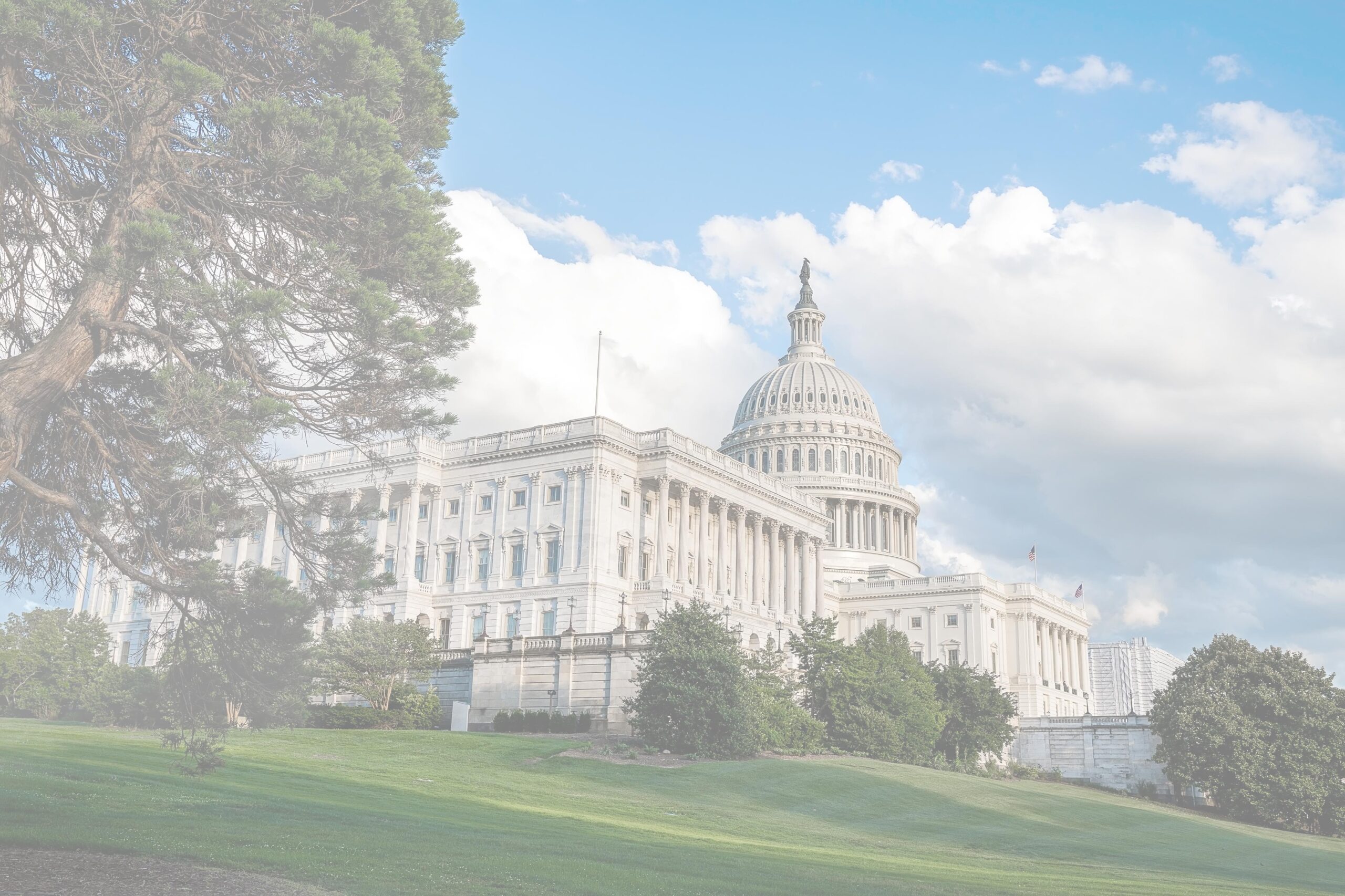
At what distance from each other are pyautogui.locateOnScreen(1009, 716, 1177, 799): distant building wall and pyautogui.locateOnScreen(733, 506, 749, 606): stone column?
81.9 ft

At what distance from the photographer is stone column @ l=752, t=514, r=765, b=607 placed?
109375 millimetres

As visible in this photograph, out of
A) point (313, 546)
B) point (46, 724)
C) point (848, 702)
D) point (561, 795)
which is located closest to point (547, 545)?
point (848, 702)

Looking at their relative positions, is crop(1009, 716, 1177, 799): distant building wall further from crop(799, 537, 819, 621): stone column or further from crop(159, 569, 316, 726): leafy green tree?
crop(159, 569, 316, 726): leafy green tree

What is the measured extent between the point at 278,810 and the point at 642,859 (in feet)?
25.7

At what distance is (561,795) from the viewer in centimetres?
3934

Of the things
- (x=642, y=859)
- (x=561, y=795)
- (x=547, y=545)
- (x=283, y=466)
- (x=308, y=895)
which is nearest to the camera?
(x=308, y=895)

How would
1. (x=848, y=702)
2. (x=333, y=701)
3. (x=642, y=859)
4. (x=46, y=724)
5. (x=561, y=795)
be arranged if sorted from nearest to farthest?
(x=642, y=859), (x=561, y=795), (x=46, y=724), (x=848, y=702), (x=333, y=701)

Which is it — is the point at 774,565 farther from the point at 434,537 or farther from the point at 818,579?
the point at 434,537

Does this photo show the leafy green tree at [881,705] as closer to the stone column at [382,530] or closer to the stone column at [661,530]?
the stone column at [661,530]

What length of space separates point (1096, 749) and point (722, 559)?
32.5 m

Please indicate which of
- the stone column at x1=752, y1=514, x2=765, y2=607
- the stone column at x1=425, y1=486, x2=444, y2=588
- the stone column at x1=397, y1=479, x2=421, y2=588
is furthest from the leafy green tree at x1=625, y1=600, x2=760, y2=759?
the stone column at x1=752, y1=514, x2=765, y2=607

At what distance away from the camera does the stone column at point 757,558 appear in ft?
359

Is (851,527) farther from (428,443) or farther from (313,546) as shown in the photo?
(313,546)

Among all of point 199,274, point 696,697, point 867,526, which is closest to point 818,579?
point 867,526
